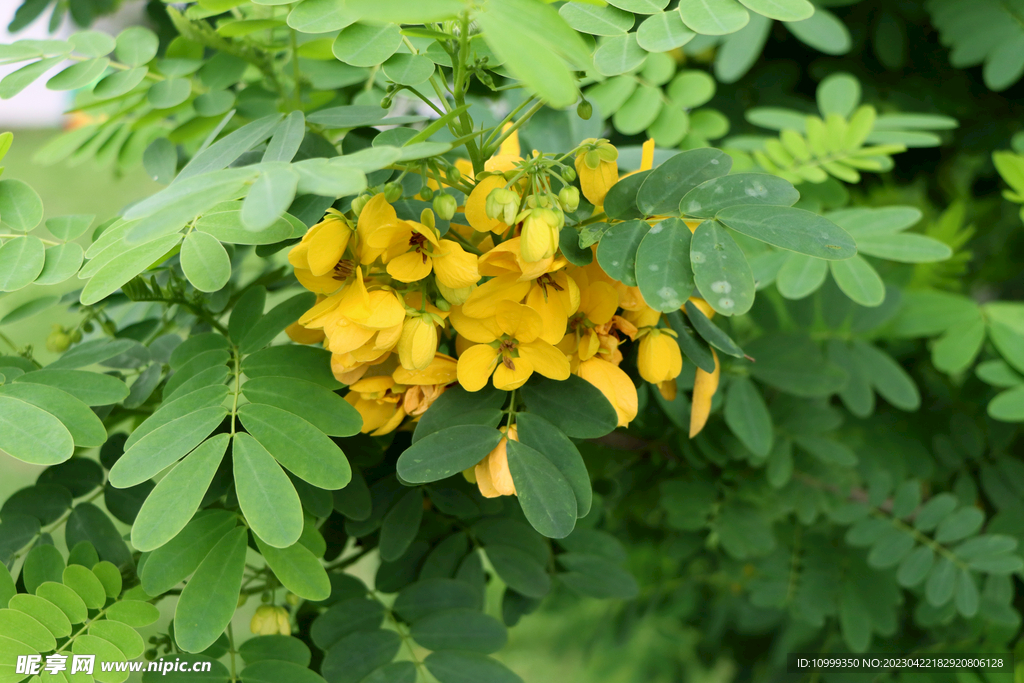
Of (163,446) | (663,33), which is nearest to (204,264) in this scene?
(163,446)

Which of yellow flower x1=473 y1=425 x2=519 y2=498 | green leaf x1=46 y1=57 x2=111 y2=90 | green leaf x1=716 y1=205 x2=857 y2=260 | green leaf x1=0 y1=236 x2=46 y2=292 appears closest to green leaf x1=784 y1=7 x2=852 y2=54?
green leaf x1=716 y1=205 x2=857 y2=260

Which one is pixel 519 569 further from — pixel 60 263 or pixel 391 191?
pixel 60 263

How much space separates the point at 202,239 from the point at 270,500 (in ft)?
0.87

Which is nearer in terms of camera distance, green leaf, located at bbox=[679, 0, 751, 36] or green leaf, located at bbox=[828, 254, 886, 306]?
green leaf, located at bbox=[679, 0, 751, 36]

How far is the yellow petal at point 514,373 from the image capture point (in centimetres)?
59

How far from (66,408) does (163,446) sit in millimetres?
132

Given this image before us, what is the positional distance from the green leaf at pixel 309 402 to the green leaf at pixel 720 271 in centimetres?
28

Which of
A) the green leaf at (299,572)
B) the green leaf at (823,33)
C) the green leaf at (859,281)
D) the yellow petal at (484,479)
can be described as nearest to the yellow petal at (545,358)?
the yellow petal at (484,479)

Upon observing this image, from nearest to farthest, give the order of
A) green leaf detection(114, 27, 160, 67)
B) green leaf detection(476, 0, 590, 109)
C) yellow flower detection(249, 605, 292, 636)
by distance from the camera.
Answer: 1. green leaf detection(476, 0, 590, 109)
2. yellow flower detection(249, 605, 292, 636)
3. green leaf detection(114, 27, 160, 67)

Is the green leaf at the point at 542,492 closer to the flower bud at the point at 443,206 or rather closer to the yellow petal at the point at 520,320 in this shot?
the yellow petal at the point at 520,320

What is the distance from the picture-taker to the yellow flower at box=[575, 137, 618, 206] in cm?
61

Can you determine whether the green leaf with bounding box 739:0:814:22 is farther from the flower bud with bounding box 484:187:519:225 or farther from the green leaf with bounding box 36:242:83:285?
the green leaf with bounding box 36:242:83:285

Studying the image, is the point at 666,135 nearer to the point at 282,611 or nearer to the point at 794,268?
the point at 794,268

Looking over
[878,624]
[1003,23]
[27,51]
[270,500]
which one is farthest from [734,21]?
[878,624]
